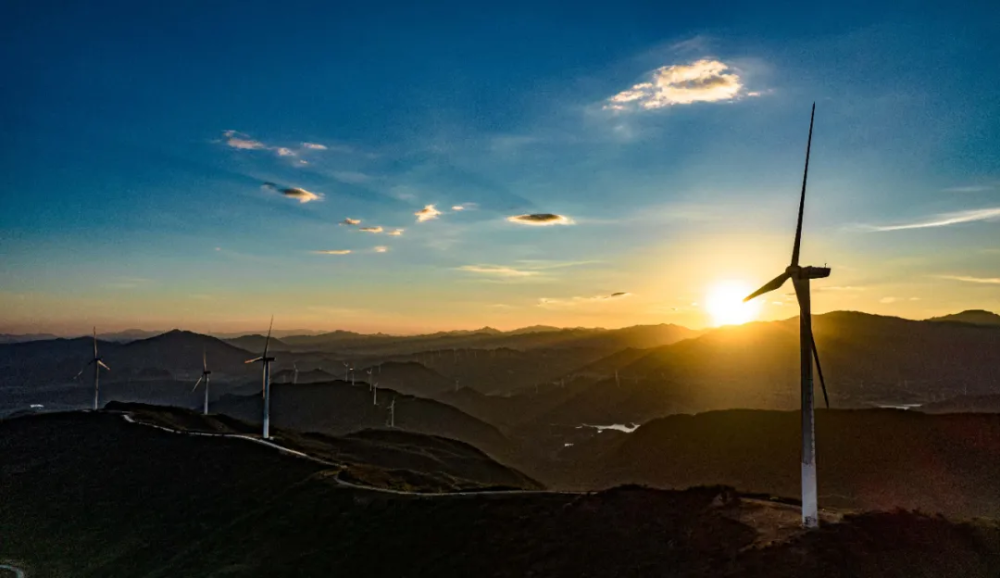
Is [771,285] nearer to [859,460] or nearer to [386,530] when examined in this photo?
[386,530]

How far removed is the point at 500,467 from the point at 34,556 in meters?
122

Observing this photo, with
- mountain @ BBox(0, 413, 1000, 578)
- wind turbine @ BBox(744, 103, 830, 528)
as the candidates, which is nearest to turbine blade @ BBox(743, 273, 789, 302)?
wind turbine @ BBox(744, 103, 830, 528)

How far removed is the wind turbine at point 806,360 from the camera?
49.6 m

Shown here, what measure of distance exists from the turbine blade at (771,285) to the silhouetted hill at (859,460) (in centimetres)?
8075

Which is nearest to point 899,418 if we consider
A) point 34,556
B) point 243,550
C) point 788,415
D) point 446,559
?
point 788,415

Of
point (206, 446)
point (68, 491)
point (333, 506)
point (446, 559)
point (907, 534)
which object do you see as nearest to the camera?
point (907, 534)

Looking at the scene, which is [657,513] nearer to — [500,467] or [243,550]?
[243,550]

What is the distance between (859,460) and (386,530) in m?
132

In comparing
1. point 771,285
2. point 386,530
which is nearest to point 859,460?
point 771,285

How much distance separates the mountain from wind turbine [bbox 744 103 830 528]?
257 centimetres

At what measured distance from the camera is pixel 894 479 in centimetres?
13788

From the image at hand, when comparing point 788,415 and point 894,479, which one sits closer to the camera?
point 894,479

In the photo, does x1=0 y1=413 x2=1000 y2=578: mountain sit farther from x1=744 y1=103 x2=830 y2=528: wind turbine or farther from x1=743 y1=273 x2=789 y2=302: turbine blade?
x1=743 y1=273 x2=789 y2=302: turbine blade

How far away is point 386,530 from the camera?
66.0 m
